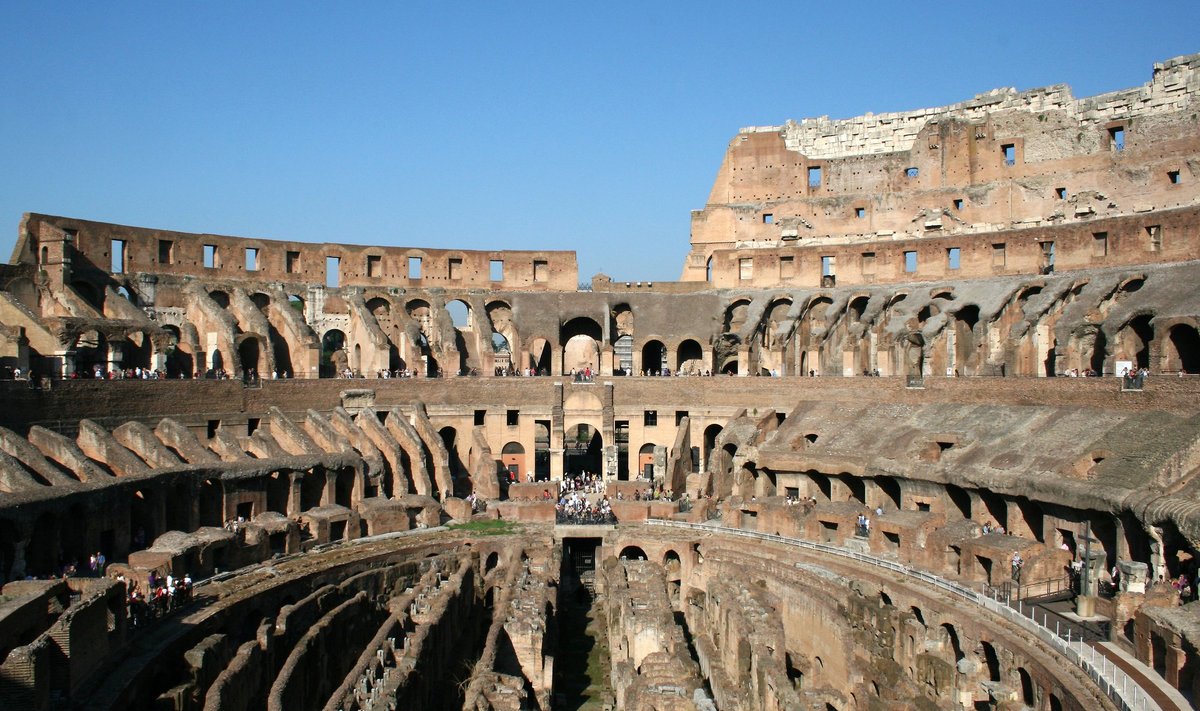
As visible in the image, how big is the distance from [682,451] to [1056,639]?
2141 centimetres

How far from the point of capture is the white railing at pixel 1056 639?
54.7 ft

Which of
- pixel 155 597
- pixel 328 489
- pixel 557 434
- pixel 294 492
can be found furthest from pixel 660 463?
pixel 155 597

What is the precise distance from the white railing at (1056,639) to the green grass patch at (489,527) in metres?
8.55

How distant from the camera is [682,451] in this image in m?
40.4

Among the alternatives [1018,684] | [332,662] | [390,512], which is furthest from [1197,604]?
[390,512]

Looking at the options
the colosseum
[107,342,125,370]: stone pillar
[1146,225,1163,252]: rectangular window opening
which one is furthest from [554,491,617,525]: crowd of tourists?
[1146,225,1163,252]: rectangular window opening

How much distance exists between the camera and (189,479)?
29.3 m

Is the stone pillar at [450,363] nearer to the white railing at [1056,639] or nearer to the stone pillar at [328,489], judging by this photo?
the stone pillar at [328,489]

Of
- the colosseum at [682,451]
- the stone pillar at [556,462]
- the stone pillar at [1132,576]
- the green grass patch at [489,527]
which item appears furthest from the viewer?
the stone pillar at [556,462]

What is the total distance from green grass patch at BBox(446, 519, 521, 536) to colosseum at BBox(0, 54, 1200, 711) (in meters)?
0.20

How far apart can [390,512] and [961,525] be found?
17.1m

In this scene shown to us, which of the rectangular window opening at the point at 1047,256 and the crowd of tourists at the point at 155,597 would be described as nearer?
the crowd of tourists at the point at 155,597

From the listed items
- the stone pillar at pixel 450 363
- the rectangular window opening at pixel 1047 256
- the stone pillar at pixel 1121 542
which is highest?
the rectangular window opening at pixel 1047 256

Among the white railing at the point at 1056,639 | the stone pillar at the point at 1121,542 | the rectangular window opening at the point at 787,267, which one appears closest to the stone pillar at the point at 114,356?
the white railing at the point at 1056,639
